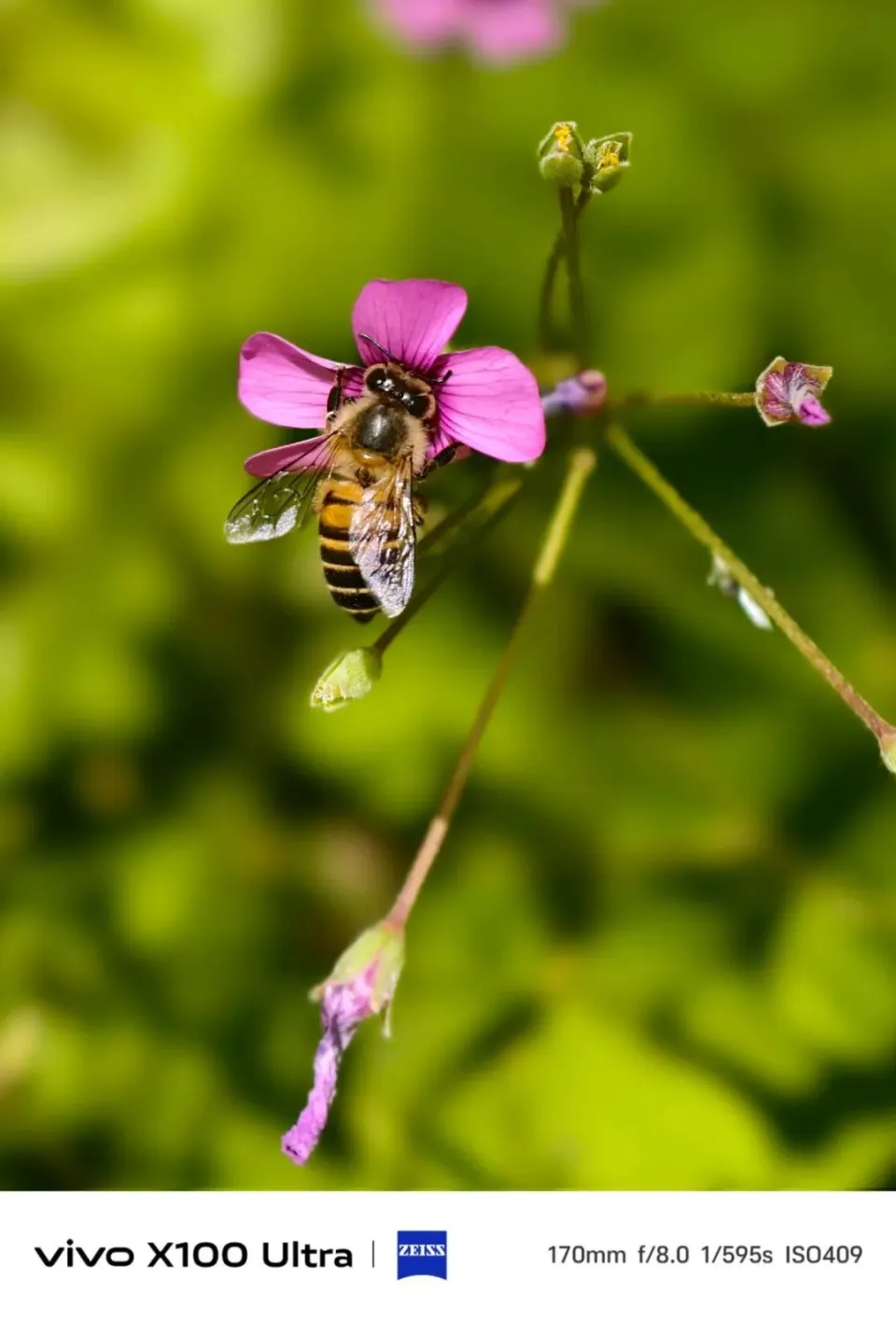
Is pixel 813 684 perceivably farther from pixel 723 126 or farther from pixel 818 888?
pixel 723 126

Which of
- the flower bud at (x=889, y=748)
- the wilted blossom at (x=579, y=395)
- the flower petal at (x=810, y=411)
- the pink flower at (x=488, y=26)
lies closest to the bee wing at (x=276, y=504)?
the wilted blossom at (x=579, y=395)

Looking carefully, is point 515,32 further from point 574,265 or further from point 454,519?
point 454,519

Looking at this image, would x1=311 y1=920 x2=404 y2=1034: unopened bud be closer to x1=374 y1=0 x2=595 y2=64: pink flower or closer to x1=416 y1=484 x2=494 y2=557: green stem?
x1=416 y1=484 x2=494 y2=557: green stem

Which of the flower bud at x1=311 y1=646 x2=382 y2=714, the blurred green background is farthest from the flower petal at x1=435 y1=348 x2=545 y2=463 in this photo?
the blurred green background
